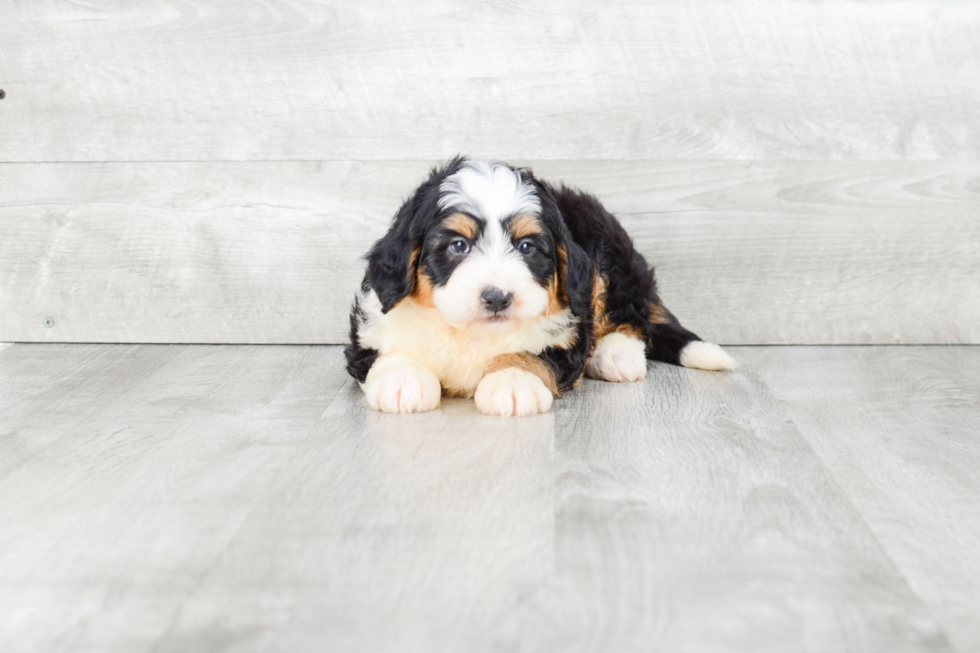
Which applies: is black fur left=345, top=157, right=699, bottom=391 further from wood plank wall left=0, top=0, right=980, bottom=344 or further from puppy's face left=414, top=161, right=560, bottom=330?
wood plank wall left=0, top=0, right=980, bottom=344

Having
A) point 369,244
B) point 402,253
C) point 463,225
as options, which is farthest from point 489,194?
point 369,244

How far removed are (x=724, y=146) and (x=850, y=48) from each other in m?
0.56

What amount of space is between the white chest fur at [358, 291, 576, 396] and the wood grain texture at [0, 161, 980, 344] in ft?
2.95

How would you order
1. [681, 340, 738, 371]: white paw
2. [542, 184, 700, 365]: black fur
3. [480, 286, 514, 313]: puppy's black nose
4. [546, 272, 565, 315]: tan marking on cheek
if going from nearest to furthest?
[480, 286, 514, 313]: puppy's black nose → [546, 272, 565, 315]: tan marking on cheek → [542, 184, 700, 365]: black fur → [681, 340, 738, 371]: white paw

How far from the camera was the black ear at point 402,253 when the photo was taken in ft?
Answer: 8.04

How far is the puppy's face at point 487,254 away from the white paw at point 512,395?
0.17m

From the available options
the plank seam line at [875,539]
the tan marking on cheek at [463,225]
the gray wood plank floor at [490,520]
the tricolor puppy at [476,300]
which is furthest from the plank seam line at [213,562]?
the plank seam line at [875,539]

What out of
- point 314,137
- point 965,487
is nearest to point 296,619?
point 965,487

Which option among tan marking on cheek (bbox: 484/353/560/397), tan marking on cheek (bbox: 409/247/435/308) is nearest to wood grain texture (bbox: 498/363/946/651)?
tan marking on cheek (bbox: 484/353/560/397)

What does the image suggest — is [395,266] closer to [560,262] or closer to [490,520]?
[560,262]

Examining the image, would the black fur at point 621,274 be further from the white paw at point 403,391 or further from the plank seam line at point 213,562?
the plank seam line at point 213,562

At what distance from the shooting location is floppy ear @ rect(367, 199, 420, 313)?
2.45 meters

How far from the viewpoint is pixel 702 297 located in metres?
3.46

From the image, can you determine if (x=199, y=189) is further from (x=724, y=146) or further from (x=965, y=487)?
(x=965, y=487)
